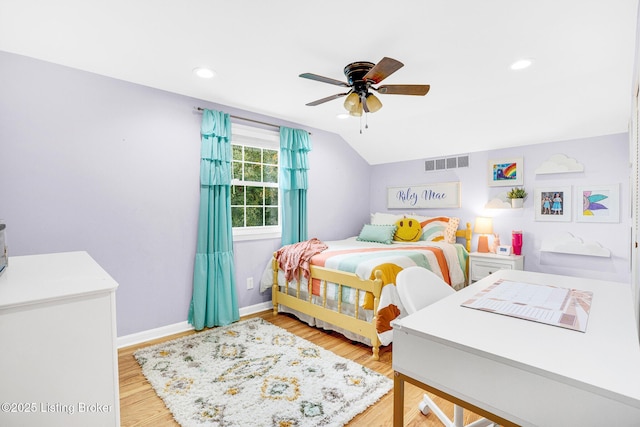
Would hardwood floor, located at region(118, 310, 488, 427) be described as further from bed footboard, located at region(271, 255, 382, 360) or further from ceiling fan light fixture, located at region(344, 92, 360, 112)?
ceiling fan light fixture, located at region(344, 92, 360, 112)

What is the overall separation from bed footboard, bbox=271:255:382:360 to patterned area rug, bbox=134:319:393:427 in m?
0.27

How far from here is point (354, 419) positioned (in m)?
1.63

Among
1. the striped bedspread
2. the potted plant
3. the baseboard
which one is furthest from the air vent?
the baseboard

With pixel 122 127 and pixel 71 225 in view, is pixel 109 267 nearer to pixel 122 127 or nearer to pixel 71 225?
pixel 71 225

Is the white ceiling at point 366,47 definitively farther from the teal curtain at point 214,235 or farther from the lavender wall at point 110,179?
the teal curtain at point 214,235

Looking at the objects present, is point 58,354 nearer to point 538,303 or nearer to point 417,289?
point 417,289

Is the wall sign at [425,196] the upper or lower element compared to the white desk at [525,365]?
upper

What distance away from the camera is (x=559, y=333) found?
96 cm

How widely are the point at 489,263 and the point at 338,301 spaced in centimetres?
201

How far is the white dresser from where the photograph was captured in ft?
2.91

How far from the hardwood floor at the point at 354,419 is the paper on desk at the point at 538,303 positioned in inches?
31.1

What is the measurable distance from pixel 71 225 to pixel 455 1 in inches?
115

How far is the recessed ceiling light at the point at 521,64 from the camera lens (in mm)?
2143

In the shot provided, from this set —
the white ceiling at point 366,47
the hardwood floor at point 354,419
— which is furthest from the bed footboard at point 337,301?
the white ceiling at point 366,47
